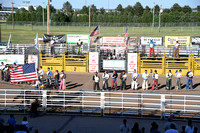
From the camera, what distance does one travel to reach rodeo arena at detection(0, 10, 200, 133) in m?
13.3

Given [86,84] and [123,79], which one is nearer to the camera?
[123,79]

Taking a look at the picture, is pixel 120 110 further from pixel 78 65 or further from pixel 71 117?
pixel 78 65

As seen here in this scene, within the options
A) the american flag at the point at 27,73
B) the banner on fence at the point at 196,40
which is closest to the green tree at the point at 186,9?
the banner on fence at the point at 196,40

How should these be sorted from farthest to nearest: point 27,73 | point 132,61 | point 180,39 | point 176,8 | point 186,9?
point 176,8 < point 186,9 < point 180,39 < point 132,61 < point 27,73

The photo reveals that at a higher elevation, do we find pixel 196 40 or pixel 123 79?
pixel 196 40

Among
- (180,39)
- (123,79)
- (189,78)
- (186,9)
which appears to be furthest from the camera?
(186,9)

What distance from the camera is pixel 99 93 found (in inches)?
733

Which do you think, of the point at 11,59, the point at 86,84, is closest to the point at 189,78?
the point at 86,84

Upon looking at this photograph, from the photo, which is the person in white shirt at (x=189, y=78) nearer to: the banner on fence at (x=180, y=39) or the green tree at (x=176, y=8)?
the banner on fence at (x=180, y=39)

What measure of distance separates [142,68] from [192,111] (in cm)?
1110

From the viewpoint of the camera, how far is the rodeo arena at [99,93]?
522 inches

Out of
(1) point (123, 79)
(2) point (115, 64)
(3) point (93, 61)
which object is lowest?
(1) point (123, 79)

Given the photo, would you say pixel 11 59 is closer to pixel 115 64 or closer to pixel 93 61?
pixel 93 61

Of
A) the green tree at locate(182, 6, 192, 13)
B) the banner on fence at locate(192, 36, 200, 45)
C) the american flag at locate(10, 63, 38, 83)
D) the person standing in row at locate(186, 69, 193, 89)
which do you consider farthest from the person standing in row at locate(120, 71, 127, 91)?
the green tree at locate(182, 6, 192, 13)
